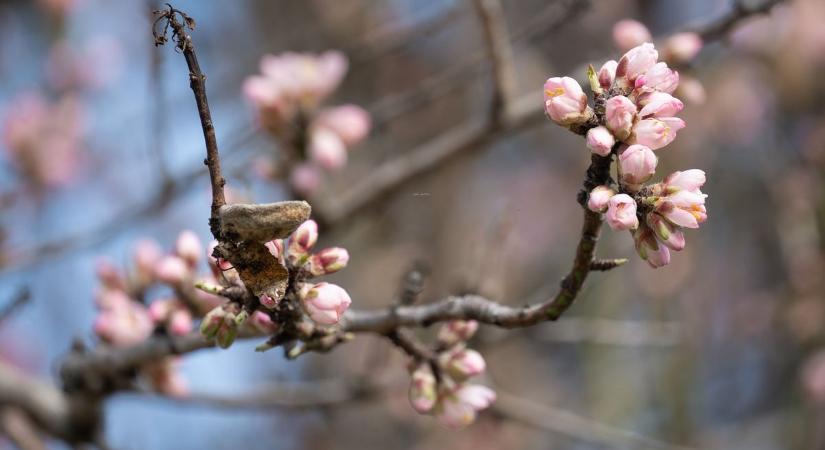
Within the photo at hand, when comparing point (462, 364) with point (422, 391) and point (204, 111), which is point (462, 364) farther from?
point (204, 111)

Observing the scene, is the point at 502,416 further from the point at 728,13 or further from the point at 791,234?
the point at 791,234

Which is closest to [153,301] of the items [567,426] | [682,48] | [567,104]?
[567,104]

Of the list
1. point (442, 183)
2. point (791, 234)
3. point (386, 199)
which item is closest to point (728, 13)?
point (386, 199)

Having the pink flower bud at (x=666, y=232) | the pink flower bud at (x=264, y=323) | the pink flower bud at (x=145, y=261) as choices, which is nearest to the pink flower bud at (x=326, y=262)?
the pink flower bud at (x=264, y=323)

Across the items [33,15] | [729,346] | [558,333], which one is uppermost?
[33,15]

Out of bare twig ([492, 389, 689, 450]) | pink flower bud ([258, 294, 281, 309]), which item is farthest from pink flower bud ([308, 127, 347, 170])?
pink flower bud ([258, 294, 281, 309])
